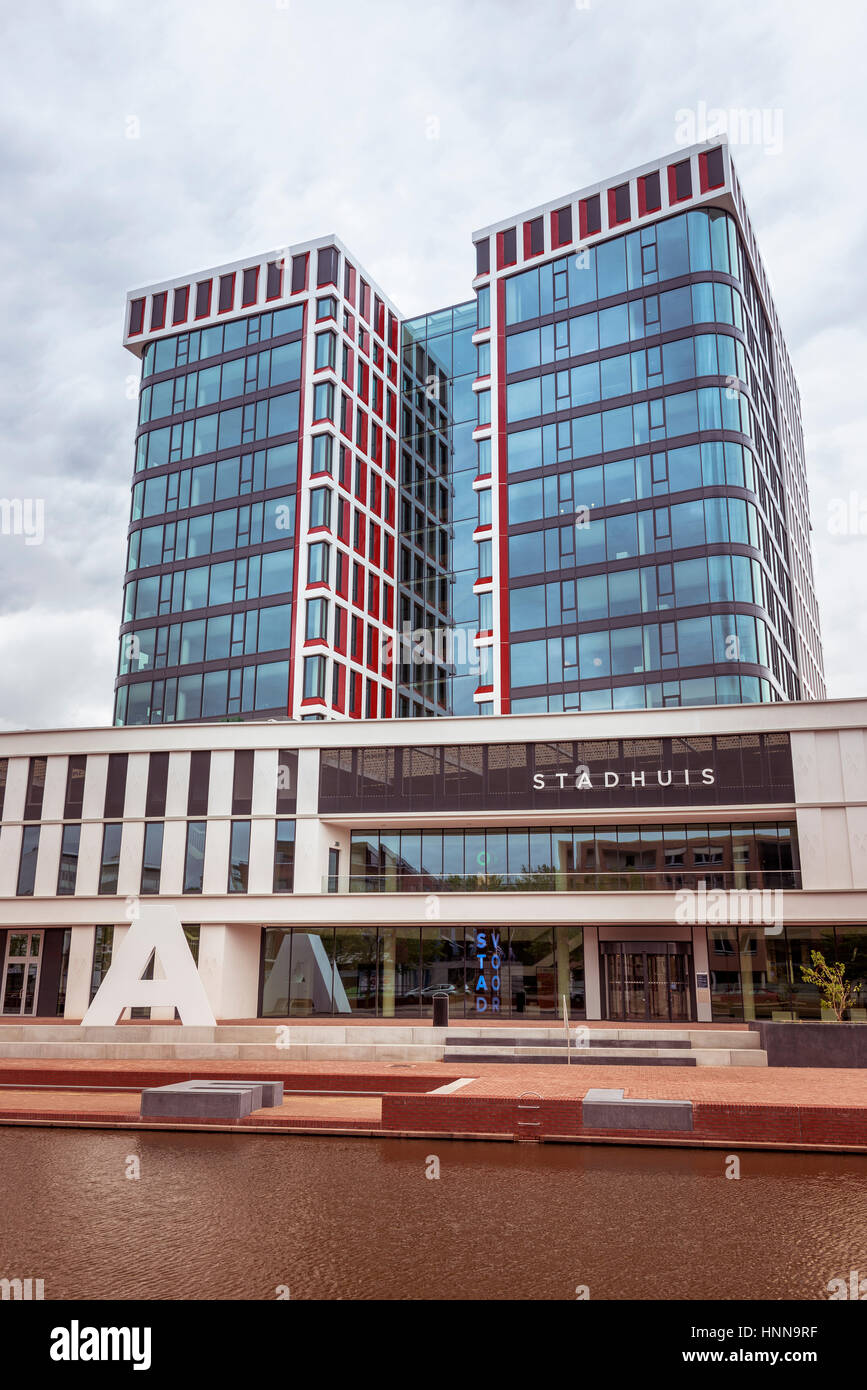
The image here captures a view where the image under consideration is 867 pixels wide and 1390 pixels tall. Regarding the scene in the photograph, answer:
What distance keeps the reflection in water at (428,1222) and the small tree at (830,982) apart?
17.4m

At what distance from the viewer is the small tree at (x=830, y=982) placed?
31859mm

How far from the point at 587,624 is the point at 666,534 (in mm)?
5484

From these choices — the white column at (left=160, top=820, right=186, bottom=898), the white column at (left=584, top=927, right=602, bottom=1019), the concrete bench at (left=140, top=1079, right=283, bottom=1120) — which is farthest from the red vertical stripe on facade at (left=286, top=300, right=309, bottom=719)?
the concrete bench at (left=140, top=1079, right=283, bottom=1120)

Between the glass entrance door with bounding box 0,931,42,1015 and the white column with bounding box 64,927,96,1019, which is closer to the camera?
the white column with bounding box 64,927,96,1019

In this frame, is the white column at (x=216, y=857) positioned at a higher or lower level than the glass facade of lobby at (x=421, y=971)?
higher

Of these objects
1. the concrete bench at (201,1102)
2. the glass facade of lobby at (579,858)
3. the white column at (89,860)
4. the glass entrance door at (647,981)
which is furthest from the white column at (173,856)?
the concrete bench at (201,1102)

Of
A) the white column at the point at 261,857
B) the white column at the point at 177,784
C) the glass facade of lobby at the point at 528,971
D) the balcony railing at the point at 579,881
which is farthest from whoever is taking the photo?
the white column at the point at 177,784

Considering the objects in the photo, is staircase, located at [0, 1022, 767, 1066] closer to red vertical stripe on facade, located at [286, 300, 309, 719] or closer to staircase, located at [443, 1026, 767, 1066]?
staircase, located at [443, 1026, 767, 1066]

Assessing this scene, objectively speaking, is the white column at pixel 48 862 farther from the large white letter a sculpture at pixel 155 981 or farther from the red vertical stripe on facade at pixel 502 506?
the red vertical stripe on facade at pixel 502 506

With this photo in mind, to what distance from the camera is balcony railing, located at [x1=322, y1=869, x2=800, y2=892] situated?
117ft

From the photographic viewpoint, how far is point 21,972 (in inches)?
1624

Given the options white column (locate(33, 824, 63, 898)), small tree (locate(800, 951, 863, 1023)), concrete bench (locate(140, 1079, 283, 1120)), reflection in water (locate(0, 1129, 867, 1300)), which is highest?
white column (locate(33, 824, 63, 898))

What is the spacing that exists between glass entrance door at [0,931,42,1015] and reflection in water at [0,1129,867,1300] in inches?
1025

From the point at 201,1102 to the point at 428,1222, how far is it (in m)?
8.11
